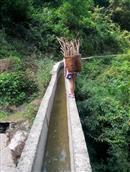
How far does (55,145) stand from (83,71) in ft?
35.5

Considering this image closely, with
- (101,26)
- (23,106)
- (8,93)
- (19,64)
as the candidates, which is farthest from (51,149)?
(101,26)

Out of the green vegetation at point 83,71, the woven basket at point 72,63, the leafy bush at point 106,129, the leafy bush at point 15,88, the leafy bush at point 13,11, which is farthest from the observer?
the leafy bush at point 13,11

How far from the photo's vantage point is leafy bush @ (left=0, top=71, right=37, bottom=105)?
1133 cm

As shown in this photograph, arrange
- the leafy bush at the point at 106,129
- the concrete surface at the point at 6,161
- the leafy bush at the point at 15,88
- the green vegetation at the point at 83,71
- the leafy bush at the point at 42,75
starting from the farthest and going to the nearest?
the leafy bush at the point at 42,75 < the leafy bush at the point at 15,88 < the green vegetation at the point at 83,71 < the leafy bush at the point at 106,129 < the concrete surface at the point at 6,161

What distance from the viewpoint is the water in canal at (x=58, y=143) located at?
7.12 metres

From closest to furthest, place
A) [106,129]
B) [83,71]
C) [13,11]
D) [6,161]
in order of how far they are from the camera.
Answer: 1. [6,161]
2. [106,129]
3. [83,71]
4. [13,11]

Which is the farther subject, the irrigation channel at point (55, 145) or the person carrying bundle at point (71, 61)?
the person carrying bundle at point (71, 61)

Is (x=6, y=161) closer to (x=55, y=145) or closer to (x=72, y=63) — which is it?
(x=55, y=145)

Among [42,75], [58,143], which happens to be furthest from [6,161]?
[42,75]

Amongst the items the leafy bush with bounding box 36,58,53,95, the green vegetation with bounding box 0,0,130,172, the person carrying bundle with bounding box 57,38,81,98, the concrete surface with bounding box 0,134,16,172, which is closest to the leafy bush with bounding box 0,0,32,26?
the green vegetation with bounding box 0,0,130,172

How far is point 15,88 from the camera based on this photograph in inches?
459

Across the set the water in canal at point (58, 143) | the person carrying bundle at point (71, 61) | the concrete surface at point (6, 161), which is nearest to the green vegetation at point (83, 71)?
the water in canal at point (58, 143)

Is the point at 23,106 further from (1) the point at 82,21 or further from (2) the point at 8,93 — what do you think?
(1) the point at 82,21

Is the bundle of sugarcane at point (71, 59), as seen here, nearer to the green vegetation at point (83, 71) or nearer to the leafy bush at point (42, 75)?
the green vegetation at point (83, 71)
